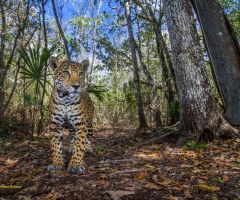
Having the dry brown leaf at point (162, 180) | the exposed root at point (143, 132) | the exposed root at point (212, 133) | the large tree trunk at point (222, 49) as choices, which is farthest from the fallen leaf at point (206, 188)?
the exposed root at point (143, 132)

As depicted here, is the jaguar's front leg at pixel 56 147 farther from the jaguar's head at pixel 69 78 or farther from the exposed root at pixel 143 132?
the exposed root at pixel 143 132

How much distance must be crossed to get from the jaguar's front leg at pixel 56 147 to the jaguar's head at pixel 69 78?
539 mm

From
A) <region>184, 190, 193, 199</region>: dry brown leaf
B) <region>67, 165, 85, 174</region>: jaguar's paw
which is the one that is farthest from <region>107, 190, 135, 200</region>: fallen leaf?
<region>67, 165, 85, 174</region>: jaguar's paw

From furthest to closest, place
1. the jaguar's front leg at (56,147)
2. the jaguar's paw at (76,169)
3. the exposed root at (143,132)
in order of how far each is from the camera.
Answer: the exposed root at (143,132) < the jaguar's front leg at (56,147) < the jaguar's paw at (76,169)

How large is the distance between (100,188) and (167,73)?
8045mm

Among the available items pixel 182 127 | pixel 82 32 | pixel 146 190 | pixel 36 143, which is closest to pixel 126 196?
pixel 146 190

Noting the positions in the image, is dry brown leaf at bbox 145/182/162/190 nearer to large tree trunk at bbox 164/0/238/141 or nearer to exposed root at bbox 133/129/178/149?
large tree trunk at bbox 164/0/238/141

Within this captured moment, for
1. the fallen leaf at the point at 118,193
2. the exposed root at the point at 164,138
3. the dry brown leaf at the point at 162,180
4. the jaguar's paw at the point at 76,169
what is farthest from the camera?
the exposed root at the point at 164,138

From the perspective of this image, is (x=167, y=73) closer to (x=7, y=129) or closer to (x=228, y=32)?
(x=228, y=32)

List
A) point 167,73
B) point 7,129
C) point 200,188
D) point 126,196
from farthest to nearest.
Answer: point 167,73
point 7,129
point 200,188
point 126,196

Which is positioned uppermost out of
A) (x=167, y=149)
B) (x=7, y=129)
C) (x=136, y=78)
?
(x=136, y=78)

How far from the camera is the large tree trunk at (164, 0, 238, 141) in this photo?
6.79m

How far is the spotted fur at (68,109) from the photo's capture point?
5.04 metres

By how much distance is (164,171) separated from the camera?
16.2ft
